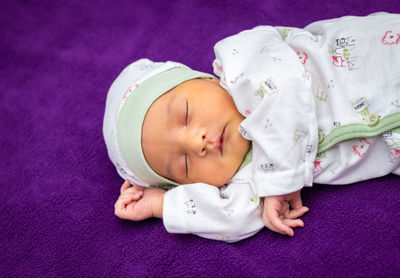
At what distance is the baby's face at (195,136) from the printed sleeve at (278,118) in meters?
0.06

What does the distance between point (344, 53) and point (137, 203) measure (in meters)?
0.77

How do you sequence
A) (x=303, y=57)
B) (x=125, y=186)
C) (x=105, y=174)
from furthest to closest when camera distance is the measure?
(x=105, y=174)
(x=125, y=186)
(x=303, y=57)

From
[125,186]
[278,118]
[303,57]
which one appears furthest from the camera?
[125,186]

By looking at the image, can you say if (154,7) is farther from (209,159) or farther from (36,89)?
(209,159)

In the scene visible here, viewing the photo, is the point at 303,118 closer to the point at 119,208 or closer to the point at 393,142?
the point at 393,142

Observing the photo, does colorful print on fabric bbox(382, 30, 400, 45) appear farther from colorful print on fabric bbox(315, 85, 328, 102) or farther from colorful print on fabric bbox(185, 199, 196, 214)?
colorful print on fabric bbox(185, 199, 196, 214)

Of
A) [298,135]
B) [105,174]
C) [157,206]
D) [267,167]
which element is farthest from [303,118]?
[105,174]

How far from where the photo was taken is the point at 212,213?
115 centimetres


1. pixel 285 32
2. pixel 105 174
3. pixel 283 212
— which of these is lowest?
pixel 105 174

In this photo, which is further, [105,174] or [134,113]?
[105,174]

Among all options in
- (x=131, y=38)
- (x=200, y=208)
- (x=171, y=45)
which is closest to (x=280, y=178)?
(x=200, y=208)

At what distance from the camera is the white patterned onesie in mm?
1099

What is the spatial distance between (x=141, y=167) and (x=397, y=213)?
0.74 metres

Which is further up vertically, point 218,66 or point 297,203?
point 218,66
